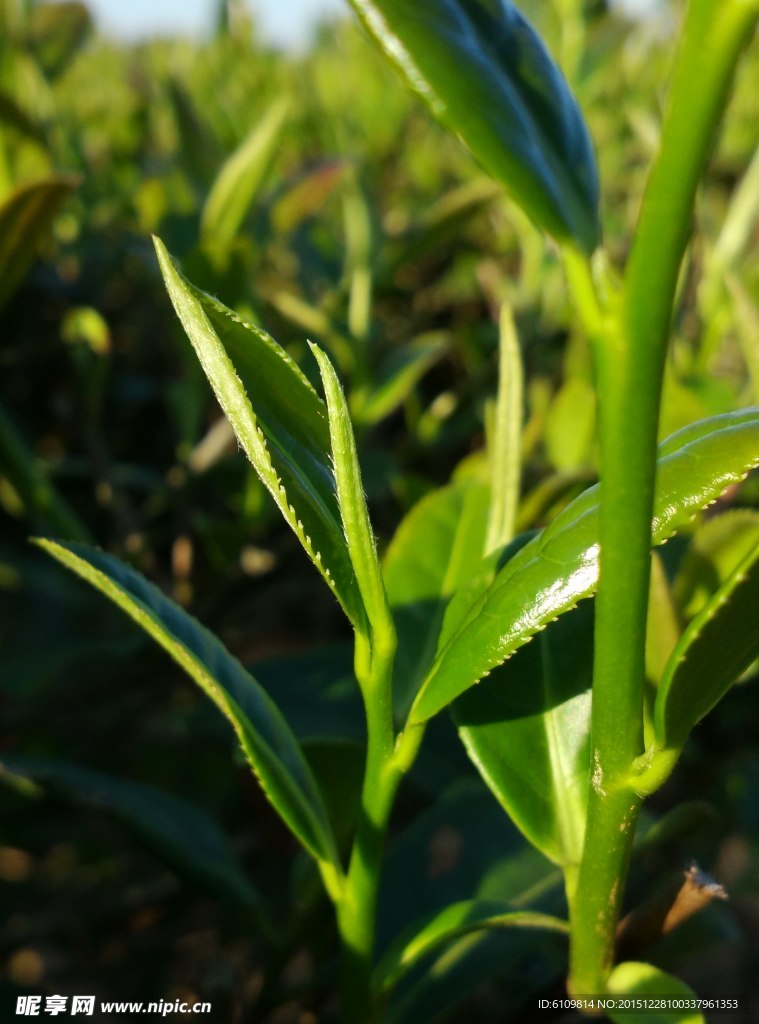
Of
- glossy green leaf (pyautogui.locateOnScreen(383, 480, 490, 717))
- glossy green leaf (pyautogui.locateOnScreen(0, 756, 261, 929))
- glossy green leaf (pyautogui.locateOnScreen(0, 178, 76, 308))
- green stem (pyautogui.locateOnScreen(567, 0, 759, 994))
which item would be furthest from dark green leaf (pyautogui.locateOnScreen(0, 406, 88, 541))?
green stem (pyautogui.locateOnScreen(567, 0, 759, 994))

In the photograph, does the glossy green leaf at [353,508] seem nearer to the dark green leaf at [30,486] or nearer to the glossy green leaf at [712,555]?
the glossy green leaf at [712,555]

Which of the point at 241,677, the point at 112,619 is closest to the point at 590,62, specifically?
the point at 112,619

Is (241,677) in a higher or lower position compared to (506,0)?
lower

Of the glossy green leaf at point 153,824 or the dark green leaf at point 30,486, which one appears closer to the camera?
the glossy green leaf at point 153,824

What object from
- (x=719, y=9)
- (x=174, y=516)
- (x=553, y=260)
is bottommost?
(x=553, y=260)

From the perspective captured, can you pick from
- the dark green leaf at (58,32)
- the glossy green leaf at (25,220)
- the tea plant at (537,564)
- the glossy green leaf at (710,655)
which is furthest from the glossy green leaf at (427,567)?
the dark green leaf at (58,32)

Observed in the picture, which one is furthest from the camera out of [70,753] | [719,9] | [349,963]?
[70,753]

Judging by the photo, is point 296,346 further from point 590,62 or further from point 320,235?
point 590,62

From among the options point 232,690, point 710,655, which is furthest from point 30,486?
point 710,655
